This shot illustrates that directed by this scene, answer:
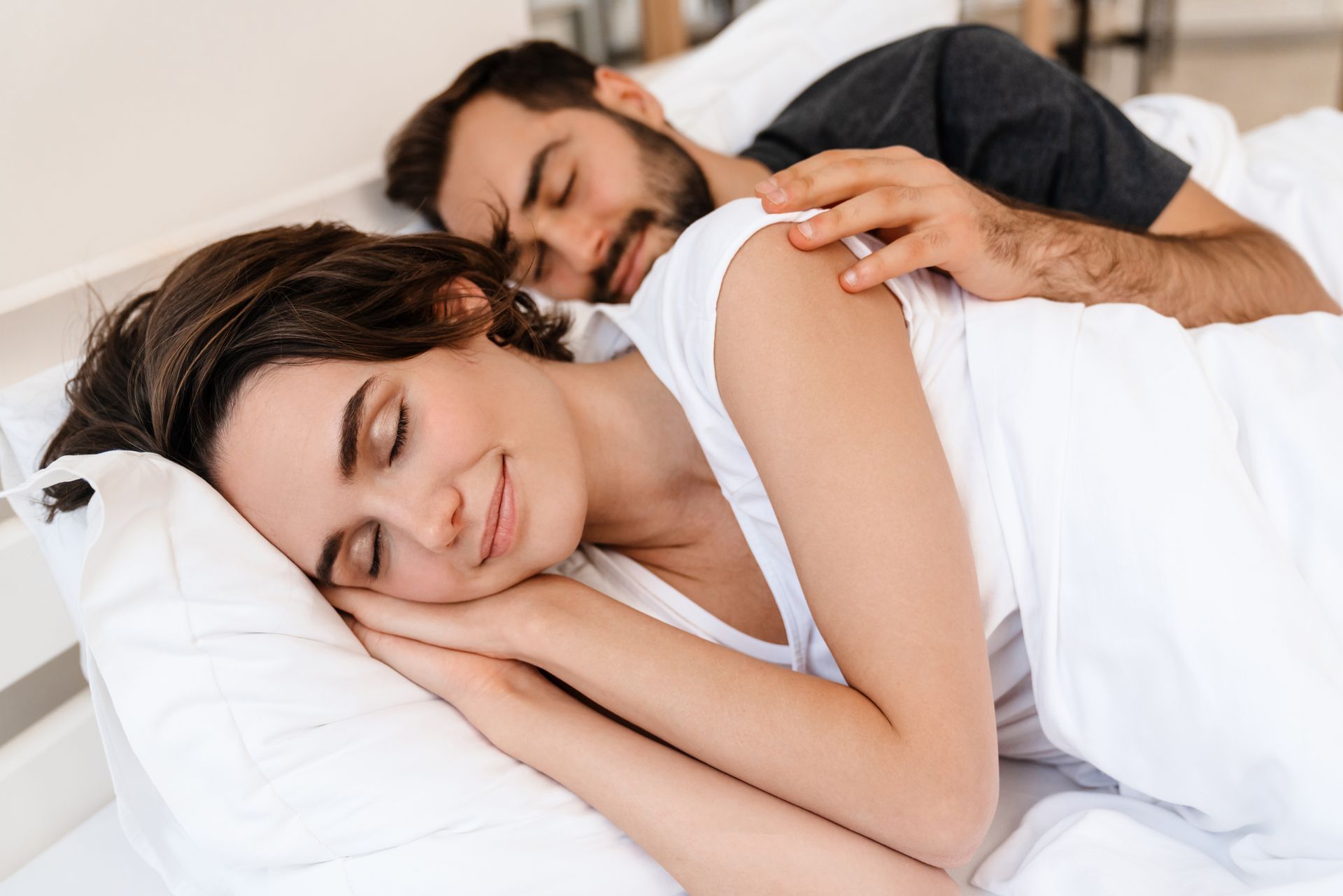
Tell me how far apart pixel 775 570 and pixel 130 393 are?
68 cm

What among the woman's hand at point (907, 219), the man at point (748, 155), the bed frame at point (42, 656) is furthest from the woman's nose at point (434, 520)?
the man at point (748, 155)

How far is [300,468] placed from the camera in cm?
87

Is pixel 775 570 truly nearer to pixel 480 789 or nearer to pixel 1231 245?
pixel 480 789

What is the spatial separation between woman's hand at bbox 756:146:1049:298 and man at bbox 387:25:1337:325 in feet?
1.13

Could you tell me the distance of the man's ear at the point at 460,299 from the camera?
1.03 m

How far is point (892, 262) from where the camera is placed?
889 mm

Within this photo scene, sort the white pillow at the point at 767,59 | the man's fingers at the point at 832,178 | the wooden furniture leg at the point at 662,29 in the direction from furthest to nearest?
1. the wooden furniture leg at the point at 662,29
2. the white pillow at the point at 767,59
3. the man's fingers at the point at 832,178

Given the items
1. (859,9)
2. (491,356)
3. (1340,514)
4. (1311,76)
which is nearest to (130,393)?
(491,356)

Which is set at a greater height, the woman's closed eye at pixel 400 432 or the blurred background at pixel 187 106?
the blurred background at pixel 187 106

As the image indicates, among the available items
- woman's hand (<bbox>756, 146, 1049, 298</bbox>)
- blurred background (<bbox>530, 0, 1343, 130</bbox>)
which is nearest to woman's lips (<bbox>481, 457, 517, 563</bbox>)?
woman's hand (<bbox>756, 146, 1049, 298</bbox>)

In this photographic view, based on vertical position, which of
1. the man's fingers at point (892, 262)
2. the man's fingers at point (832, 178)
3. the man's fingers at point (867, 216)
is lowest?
the man's fingers at point (892, 262)

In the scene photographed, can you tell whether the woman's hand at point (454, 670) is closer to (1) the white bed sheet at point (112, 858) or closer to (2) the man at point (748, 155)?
(1) the white bed sheet at point (112, 858)

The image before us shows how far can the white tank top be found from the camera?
3.02 ft

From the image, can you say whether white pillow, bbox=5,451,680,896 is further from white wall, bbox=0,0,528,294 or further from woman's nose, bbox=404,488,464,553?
white wall, bbox=0,0,528,294
